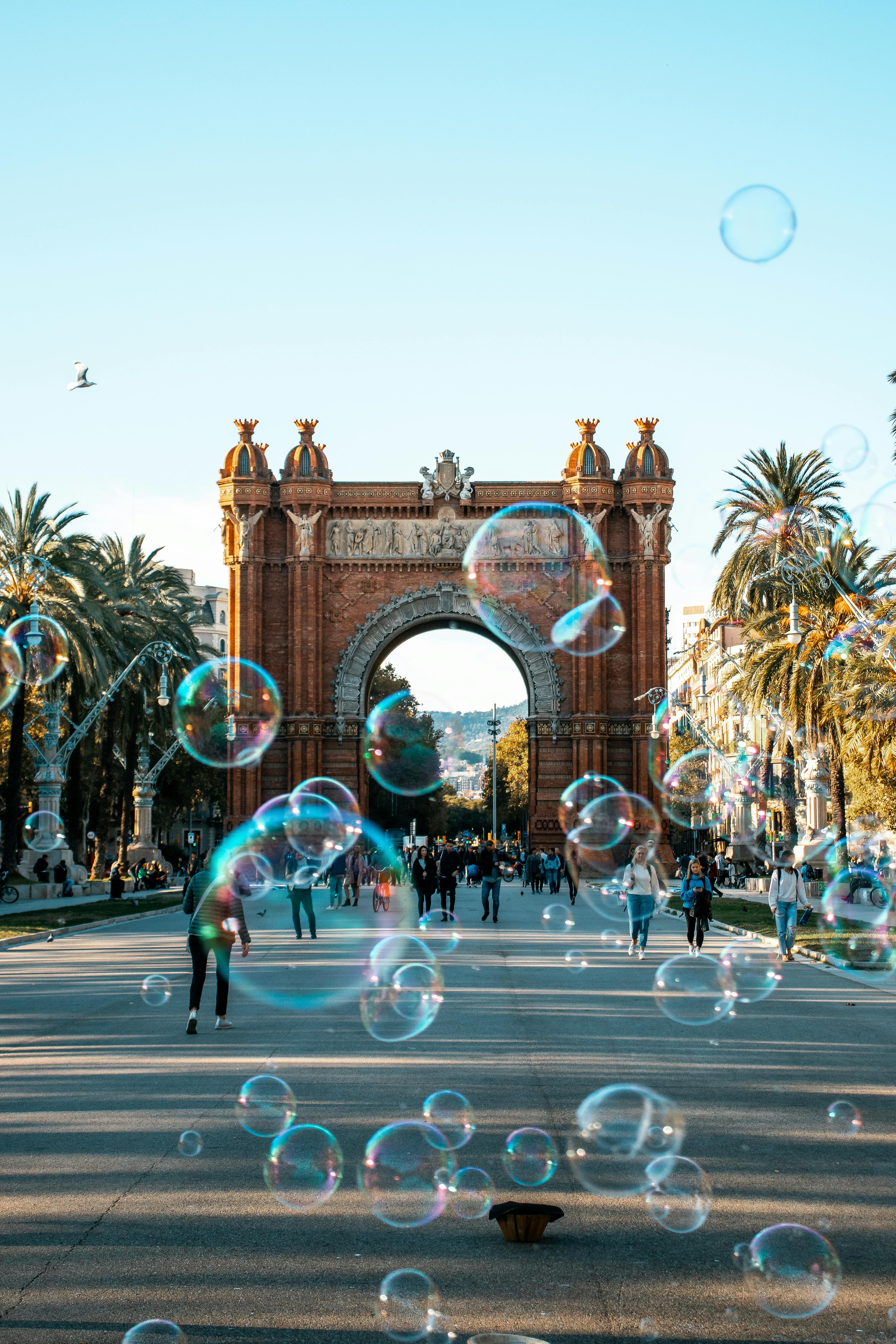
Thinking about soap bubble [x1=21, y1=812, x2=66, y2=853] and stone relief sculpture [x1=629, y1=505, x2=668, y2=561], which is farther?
stone relief sculpture [x1=629, y1=505, x2=668, y2=561]

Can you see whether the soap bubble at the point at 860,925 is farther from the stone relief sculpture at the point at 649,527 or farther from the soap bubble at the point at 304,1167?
the stone relief sculpture at the point at 649,527

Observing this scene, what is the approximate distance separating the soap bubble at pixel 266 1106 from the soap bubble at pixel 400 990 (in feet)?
8.11

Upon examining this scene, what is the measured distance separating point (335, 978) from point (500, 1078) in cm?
719

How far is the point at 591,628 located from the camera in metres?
51.0

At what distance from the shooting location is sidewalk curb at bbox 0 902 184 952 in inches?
905

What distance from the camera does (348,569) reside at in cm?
5166

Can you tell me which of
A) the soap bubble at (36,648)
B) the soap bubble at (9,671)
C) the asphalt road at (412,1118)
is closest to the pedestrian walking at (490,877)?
the soap bubble at (36,648)

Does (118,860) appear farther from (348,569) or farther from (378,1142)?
(378,1142)

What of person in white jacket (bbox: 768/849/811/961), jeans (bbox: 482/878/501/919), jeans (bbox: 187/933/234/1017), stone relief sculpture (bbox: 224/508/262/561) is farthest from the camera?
stone relief sculpture (bbox: 224/508/262/561)

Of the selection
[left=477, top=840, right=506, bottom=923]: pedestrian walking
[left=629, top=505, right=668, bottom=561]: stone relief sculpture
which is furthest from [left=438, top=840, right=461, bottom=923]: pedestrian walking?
[left=629, top=505, right=668, bottom=561]: stone relief sculpture

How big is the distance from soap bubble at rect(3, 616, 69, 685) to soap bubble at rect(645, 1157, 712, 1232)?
25176mm

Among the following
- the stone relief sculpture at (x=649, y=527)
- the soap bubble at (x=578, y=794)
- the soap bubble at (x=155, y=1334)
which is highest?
the stone relief sculpture at (x=649, y=527)

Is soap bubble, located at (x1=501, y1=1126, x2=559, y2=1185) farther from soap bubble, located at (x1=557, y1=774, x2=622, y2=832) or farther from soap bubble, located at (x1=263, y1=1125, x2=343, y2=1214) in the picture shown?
soap bubble, located at (x1=557, y1=774, x2=622, y2=832)

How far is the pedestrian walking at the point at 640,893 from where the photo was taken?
1939 centimetres
